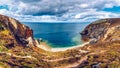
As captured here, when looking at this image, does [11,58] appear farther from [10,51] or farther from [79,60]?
[79,60]

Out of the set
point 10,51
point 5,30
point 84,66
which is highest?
point 5,30

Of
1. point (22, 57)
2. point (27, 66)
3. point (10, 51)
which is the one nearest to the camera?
point (27, 66)

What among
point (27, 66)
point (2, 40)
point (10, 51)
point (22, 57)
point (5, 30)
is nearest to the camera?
point (27, 66)

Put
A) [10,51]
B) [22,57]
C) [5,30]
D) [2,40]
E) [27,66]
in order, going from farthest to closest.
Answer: [5,30]
[2,40]
[10,51]
[22,57]
[27,66]

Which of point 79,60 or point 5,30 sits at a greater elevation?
point 5,30

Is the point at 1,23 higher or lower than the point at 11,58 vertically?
higher

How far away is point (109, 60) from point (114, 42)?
4716cm

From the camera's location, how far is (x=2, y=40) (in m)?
170

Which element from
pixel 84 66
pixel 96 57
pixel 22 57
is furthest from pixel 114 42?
pixel 22 57

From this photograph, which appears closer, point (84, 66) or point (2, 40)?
point (84, 66)

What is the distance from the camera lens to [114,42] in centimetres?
18675

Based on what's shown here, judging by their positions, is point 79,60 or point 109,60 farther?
point 79,60

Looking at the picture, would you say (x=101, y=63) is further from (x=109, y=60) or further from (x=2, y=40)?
(x=2, y=40)

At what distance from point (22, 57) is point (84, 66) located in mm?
Result: 31329
